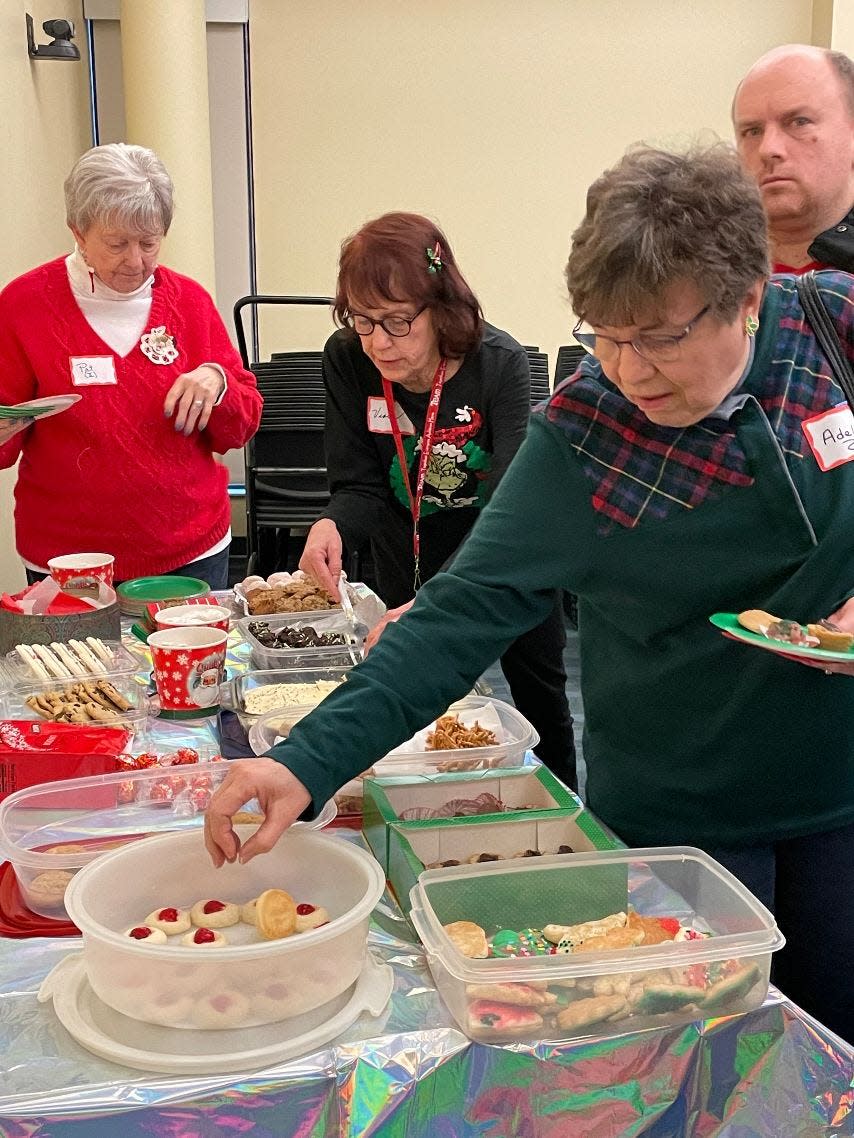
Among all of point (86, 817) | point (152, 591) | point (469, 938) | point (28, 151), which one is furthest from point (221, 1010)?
point (28, 151)

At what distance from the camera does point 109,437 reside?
256 cm

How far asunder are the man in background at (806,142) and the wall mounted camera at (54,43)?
2977 millimetres

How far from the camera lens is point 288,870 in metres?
1.29

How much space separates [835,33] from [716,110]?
2.13 ft

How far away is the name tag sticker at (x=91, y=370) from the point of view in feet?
8.29

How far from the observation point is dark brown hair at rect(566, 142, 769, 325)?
3.80 ft

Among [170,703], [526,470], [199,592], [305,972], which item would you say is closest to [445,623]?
[526,470]

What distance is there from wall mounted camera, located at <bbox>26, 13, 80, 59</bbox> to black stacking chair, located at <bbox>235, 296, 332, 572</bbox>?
3.55 feet

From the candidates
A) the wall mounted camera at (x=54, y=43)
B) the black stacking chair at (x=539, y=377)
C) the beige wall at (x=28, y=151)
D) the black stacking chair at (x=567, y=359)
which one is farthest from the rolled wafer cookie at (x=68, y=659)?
the black stacking chair at (x=567, y=359)

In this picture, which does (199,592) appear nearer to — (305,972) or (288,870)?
(288,870)

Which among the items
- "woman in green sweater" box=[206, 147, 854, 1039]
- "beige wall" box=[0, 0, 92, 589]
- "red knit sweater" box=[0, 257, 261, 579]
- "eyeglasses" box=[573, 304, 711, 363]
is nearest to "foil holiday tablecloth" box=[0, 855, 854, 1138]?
"woman in green sweater" box=[206, 147, 854, 1039]

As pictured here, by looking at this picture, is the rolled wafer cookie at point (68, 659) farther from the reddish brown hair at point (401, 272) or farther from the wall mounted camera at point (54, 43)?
the wall mounted camera at point (54, 43)

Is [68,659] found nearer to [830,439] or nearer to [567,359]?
[830,439]

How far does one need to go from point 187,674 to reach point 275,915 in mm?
731
